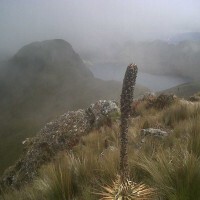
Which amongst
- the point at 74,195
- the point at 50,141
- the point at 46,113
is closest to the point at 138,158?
the point at 74,195

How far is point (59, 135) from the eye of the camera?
13.7 m

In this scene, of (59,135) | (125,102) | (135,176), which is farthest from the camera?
(59,135)

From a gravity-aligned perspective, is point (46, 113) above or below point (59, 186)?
below

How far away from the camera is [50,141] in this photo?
1370cm

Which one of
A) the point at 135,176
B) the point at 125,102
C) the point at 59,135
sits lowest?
the point at 59,135

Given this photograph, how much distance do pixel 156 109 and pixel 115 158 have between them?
9.93 meters

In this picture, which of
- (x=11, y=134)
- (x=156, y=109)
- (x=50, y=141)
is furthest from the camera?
(x=11, y=134)

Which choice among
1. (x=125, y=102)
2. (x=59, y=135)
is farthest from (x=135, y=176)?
(x=59, y=135)

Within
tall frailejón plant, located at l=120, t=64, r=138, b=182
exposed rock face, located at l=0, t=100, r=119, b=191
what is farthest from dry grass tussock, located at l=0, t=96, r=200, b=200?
exposed rock face, located at l=0, t=100, r=119, b=191

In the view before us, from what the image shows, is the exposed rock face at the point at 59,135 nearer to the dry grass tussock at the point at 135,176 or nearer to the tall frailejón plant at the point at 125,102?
the dry grass tussock at the point at 135,176

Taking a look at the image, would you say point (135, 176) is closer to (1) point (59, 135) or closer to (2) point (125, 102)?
(2) point (125, 102)

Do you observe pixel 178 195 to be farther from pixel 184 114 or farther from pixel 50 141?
pixel 50 141

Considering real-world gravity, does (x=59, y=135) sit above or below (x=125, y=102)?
below

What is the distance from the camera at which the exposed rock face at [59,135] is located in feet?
41.4
